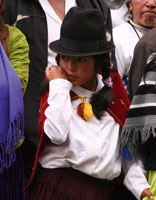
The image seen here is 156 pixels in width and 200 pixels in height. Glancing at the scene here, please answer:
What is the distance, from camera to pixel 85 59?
2740 mm

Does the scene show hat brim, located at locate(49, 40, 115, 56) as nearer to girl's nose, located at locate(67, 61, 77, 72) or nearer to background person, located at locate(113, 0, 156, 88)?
girl's nose, located at locate(67, 61, 77, 72)

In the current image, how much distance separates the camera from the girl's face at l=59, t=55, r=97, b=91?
2709 millimetres

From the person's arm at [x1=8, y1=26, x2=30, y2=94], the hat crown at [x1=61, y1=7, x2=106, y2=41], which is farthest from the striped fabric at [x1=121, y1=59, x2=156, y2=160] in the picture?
the person's arm at [x1=8, y1=26, x2=30, y2=94]

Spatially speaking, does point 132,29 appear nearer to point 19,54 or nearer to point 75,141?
point 19,54

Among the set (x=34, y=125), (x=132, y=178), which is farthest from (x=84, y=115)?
(x=34, y=125)

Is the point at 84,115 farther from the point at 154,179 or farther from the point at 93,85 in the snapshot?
the point at 154,179

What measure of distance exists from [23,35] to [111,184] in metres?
1.18

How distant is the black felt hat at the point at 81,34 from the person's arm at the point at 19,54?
1.39 feet

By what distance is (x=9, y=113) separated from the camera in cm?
286

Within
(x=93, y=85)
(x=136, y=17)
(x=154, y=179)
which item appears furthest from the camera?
(x=136, y=17)

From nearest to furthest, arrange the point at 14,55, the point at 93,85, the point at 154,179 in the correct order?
the point at 154,179
the point at 93,85
the point at 14,55

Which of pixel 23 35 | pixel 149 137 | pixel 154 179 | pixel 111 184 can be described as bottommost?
pixel 111 184

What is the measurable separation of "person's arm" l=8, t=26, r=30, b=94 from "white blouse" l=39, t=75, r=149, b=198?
0.50m

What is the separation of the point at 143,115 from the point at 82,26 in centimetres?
61
